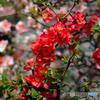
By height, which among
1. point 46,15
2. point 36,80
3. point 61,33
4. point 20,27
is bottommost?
point 36,80

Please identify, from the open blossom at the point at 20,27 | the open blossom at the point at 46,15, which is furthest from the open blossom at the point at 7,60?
the open blossom at the point at 46,15

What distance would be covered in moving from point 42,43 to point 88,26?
303mm

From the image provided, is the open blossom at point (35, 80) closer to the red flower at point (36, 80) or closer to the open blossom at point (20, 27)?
the red flower at point (36, 80)

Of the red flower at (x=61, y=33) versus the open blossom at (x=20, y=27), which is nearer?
the red flower at (x=61, y=33)

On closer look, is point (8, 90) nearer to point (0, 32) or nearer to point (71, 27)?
point (71, 27)

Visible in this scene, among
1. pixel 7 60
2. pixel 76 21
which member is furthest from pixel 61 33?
pixel 7 60

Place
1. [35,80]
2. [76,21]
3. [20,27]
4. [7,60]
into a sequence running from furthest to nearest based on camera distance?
[20,27] → [7,60] → [76,21] → [35,80]

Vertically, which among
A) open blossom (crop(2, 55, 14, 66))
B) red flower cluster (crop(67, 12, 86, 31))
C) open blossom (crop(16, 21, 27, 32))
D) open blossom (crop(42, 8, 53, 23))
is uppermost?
open blossom (crop(16, 21, 27, 32))

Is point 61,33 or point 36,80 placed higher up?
point 61,33

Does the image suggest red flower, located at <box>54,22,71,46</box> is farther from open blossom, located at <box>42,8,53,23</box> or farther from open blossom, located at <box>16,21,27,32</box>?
open blossom, located at <box>16,21,27,32</box>

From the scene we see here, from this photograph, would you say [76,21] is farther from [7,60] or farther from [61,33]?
[7,60]

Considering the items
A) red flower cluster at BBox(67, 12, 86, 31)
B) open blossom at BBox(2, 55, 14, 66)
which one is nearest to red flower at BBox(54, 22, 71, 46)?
red flower cluster at BBox(67, 12, 86, 31)

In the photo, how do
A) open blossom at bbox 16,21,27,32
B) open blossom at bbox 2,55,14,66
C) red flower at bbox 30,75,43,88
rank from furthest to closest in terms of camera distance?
1. open blossom at bbox 16,21,27,32
2. open blossom at bbox 2,55,14,66
3. red flower at bbox 30,75,43,88

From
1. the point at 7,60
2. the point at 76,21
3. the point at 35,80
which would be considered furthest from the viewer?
the point at 7,60
